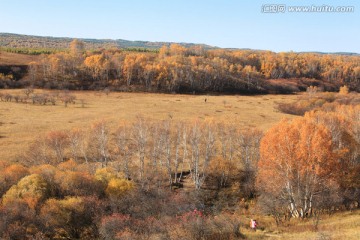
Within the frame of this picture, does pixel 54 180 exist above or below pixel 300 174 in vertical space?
below

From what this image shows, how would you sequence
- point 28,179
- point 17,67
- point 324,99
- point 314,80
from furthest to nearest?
1. point 314,80
2. point 17,67
3. point 324,99
4. point 28,179

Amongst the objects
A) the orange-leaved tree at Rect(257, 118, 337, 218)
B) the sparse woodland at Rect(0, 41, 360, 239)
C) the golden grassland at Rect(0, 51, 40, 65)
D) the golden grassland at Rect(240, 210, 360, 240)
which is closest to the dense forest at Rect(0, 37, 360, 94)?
the golden grassland at Rect(0, 51, 40, 65)

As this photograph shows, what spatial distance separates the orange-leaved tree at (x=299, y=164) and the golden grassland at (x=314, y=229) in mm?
3361

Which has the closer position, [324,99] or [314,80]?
[324,99]

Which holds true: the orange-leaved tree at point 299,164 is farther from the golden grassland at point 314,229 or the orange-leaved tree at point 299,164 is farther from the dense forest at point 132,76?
the dense forest at point 132,76

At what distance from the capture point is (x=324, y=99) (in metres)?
122

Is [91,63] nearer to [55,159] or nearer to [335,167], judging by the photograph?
[55,159]

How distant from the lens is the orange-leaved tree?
37.5 m

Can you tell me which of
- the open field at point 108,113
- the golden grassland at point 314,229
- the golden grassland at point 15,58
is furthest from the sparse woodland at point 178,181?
the golden grassland at point 15,58

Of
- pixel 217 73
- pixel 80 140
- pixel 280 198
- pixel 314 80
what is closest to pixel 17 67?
pixel 217 73

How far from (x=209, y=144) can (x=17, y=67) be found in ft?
402

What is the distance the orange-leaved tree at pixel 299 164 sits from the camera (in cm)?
3750

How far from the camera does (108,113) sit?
86875mm

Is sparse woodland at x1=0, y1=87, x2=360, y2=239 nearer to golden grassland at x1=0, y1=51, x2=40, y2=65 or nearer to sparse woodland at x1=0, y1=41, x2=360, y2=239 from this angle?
sparse woodland at x1=0, y1=41, x2=360, y2=239
